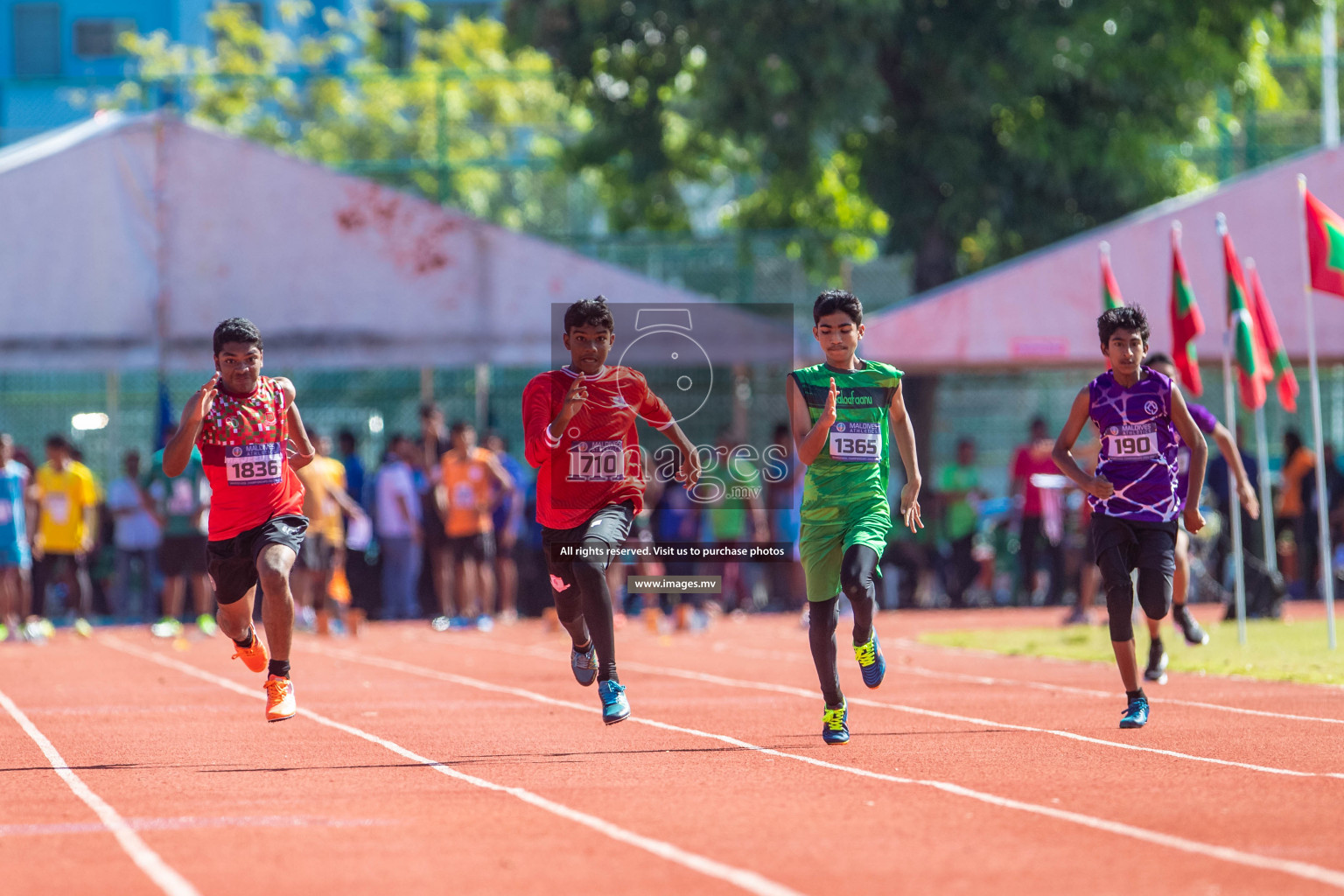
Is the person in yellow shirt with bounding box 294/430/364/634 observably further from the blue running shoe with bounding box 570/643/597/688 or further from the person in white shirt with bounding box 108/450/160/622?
the blue running shoe with bounding box 570/643/597/688

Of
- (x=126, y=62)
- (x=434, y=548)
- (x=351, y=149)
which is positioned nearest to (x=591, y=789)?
(x=434, y=548)

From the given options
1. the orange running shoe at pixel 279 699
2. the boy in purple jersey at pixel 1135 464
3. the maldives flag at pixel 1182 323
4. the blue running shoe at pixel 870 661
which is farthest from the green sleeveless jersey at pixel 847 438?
the maldives flag at pixel 1182 323

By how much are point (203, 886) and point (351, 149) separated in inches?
1341

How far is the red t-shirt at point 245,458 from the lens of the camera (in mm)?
9414

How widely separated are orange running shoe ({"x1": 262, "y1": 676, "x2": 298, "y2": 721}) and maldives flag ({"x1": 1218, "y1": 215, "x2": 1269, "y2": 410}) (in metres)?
9.10

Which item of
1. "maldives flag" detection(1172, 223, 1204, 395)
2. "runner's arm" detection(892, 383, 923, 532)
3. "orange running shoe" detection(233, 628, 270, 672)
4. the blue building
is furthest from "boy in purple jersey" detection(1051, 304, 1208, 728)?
the blue building

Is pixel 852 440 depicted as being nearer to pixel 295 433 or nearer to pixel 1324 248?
pixel 295 433

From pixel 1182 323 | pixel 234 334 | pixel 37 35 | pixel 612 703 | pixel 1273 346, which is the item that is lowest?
pixel 612 703

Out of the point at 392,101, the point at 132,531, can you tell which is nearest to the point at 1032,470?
the point at 132,531

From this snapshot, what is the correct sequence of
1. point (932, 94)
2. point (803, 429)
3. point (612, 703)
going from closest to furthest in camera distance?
point (803, 429), point (612, 703), point (932, 94)

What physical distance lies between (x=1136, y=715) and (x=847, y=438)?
6.66ft

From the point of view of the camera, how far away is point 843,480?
29.9ft

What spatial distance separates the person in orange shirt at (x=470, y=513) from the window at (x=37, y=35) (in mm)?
37242

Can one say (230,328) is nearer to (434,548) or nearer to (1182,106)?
(434,548)
